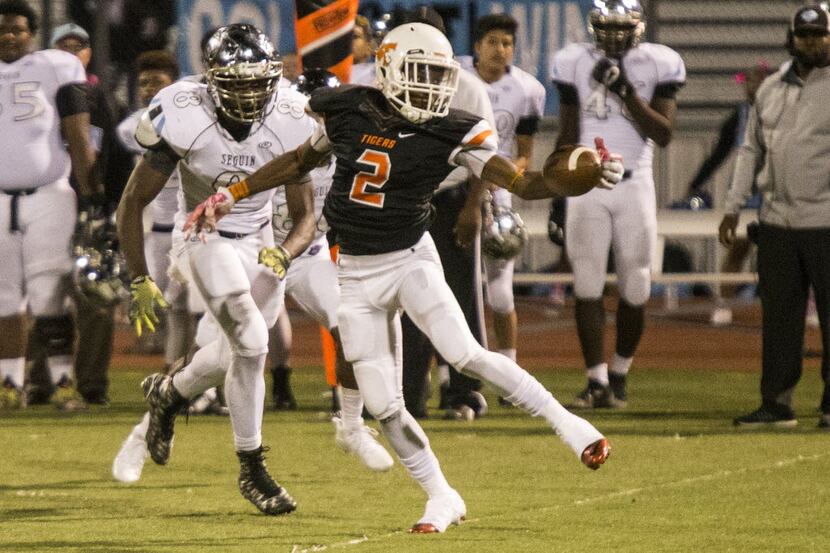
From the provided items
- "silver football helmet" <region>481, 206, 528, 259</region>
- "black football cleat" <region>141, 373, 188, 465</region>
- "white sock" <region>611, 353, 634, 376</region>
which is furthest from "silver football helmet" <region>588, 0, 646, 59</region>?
"black football cleat" <region>141, 373, 188, 465</region>

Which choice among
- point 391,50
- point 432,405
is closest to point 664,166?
point 432,405

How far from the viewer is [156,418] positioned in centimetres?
708

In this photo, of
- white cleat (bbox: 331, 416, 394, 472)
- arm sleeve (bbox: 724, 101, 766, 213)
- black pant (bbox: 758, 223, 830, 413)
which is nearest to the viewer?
white cleat (bbox: 331, 416, 394, 472)

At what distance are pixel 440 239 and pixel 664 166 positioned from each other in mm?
8814

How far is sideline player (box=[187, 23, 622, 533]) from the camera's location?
593 centimetres

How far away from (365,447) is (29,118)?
11.3ft

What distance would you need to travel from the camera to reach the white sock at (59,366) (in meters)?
10.1

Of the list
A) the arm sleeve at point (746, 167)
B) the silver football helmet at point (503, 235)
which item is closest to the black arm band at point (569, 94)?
the silver football helmet at point (503, 235)

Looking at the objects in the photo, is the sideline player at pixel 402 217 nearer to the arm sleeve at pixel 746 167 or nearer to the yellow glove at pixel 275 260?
the yellow glove at pixel 275 260

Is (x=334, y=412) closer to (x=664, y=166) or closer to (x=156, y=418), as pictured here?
(x=156, y=418)

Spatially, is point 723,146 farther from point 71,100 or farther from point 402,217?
point 402,217

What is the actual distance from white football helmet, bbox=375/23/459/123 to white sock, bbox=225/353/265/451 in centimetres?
117

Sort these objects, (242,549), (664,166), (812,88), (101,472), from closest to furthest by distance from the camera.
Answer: (242,549)
(101,472)
(812,88)
(664,166)

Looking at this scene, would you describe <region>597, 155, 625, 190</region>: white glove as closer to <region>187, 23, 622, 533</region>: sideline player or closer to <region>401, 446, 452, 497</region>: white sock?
<region>187, 23, 622, 533</region>: sideline player
